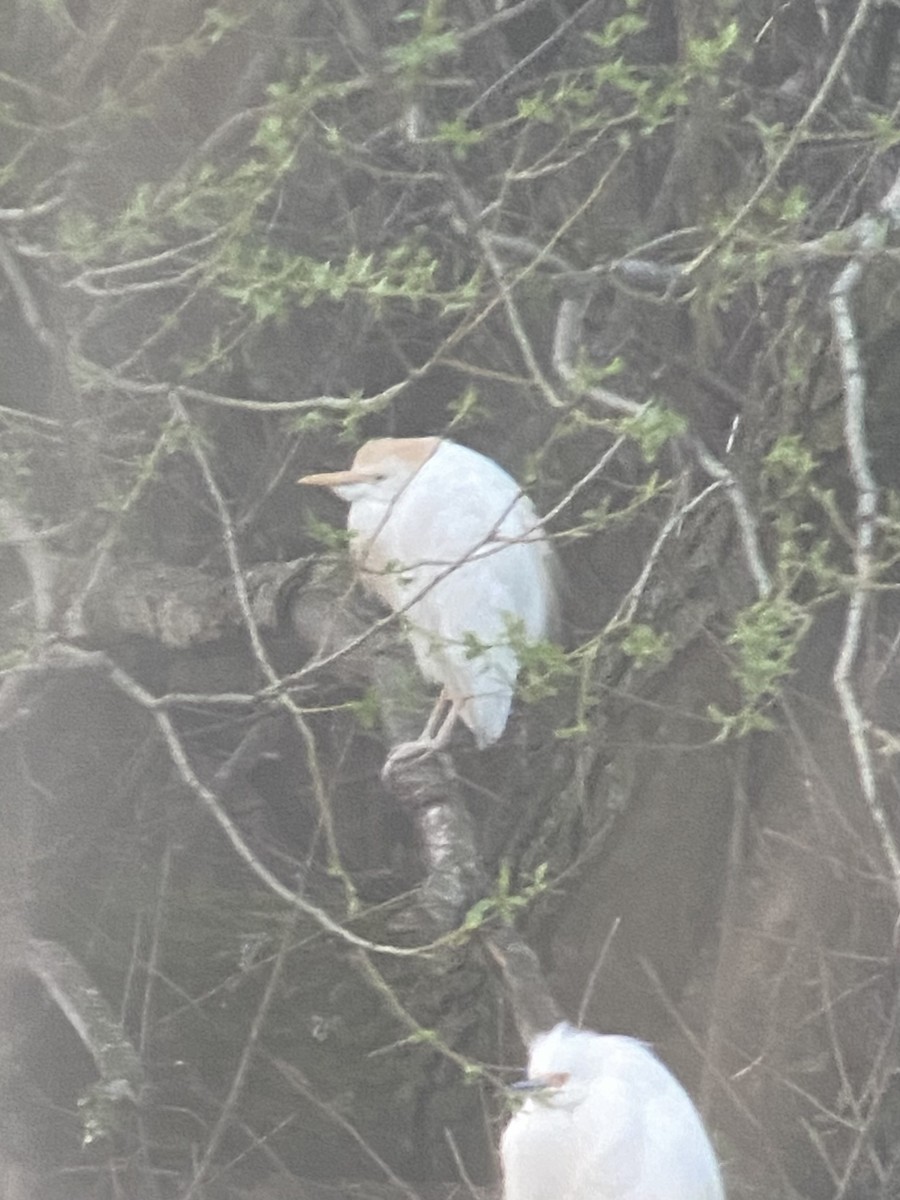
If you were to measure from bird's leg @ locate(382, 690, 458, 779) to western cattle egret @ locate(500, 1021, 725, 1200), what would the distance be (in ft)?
0.55

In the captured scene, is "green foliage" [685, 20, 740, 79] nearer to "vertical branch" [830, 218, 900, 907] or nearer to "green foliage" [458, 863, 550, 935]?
"vertical branch" [830, 218, 900, 907]

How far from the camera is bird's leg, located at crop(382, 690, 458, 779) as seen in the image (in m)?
0.71

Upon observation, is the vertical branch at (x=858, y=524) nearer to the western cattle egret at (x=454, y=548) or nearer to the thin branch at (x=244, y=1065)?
the western cattle egret at (x=454, y=548)

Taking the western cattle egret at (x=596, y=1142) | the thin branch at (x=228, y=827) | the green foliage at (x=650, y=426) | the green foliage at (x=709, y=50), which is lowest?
the western cattle egret at (x=596, y=1142)

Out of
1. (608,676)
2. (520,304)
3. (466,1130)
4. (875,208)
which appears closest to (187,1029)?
(466,1130)

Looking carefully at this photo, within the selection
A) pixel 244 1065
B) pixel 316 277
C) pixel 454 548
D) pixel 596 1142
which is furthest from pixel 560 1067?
pixel 316 277

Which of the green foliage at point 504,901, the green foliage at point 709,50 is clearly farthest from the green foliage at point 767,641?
the green foliage at point 709,50

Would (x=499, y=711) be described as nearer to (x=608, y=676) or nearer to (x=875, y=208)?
(x=608, y=676)

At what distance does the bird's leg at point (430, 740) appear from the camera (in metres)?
0.71

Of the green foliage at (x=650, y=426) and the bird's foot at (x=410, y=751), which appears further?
the bird's foot at (x=410, y=751)

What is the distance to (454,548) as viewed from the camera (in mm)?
705

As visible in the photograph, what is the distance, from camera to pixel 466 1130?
2.23 ft

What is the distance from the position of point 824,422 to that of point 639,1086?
0.38 meters

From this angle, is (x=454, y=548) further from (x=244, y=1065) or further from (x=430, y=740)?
(x=244, y=1065)
